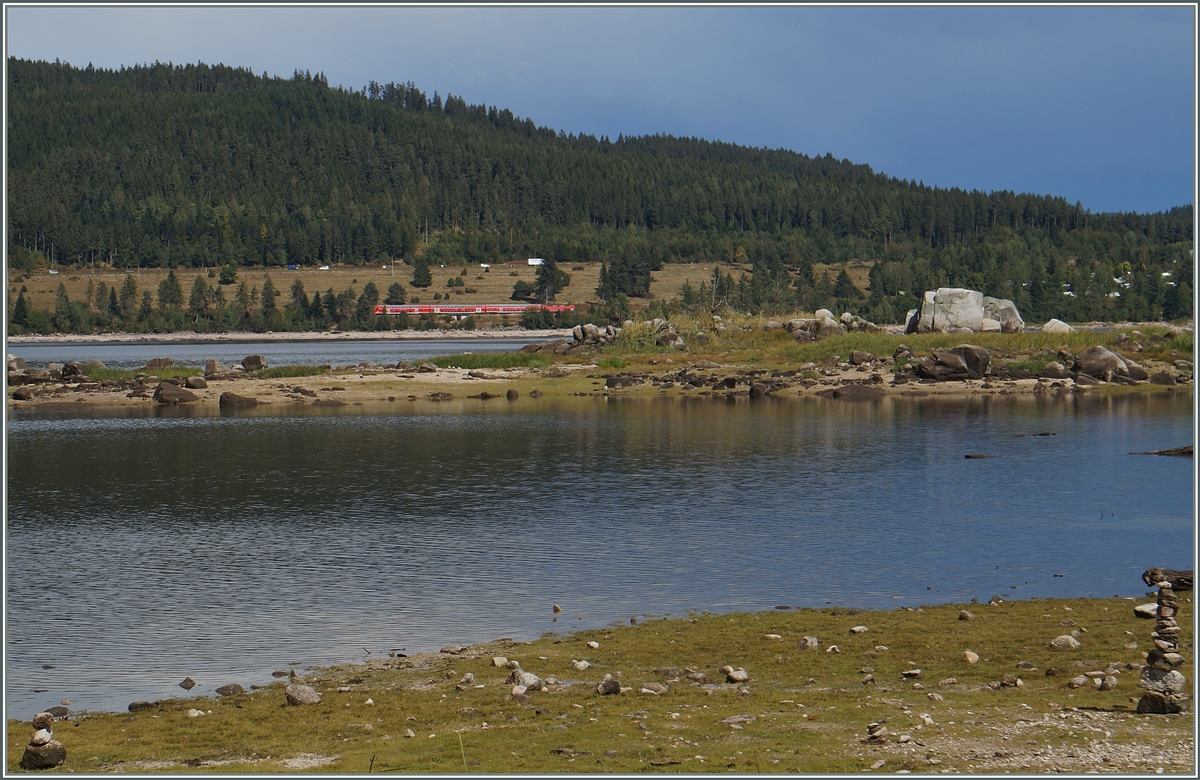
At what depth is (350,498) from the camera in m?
29.2

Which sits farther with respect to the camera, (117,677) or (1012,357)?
(1012,357)

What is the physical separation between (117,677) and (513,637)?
4860 mm

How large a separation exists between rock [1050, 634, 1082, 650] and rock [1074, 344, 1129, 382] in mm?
51113

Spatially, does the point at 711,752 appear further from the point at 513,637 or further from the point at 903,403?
the point at 903,403

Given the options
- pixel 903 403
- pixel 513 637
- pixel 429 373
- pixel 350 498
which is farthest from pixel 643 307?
pixel 513 637

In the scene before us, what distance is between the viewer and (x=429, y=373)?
70.6m

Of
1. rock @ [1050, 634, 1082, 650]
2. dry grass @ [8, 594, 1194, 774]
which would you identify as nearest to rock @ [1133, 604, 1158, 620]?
dry grass @ [8, 594, 1194, 774]

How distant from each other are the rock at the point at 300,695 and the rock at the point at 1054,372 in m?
55.3

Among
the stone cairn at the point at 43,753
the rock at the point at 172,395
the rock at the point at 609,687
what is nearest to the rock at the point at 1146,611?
the rock at the point at 609,687

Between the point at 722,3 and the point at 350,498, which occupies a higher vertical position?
the point at 722,3

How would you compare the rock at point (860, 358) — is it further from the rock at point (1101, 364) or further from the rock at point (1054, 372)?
the rock at point (1101, 364)

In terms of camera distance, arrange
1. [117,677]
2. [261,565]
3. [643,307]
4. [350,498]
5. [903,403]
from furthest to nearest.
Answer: [643,307], [903,403], [350,498], [261,565], [117,677]

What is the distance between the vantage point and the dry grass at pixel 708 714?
9.59 meters

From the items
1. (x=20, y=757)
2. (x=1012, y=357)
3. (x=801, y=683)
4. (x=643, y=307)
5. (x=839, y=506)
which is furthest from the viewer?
(x=643, y=307)
